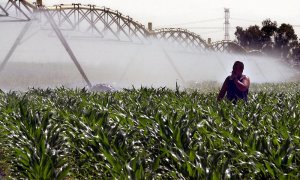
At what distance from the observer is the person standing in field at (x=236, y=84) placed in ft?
40.0

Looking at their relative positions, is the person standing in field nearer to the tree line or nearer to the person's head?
the person's head

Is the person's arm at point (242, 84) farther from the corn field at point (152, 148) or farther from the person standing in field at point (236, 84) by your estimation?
the corn field at point (152, 148)

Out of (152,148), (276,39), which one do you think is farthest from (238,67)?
(276,39)

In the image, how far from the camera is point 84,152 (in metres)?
7.72

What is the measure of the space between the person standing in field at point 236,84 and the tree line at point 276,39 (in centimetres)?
10101

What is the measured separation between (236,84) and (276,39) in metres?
104

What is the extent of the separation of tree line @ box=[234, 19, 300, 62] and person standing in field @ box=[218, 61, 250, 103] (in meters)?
101

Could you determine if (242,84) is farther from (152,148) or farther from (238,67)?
(152,148)

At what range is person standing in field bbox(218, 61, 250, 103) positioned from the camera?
12180 millimetres

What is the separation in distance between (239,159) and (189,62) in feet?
196

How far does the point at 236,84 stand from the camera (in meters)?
12.4

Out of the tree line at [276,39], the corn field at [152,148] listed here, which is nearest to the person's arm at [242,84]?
the corn field at [152,148]

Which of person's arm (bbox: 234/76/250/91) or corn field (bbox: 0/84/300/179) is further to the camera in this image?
person's arm (bbox: 234/76/250/91)

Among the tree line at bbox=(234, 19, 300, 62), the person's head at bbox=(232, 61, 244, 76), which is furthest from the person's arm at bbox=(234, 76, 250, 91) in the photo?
the tree line at bbox=(234, 19, 300, 62)
